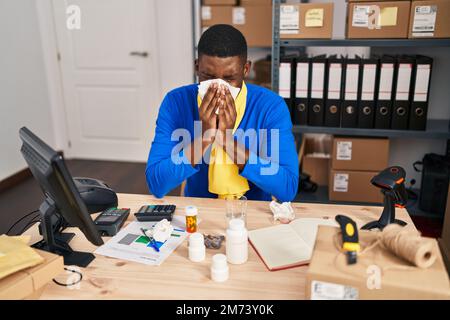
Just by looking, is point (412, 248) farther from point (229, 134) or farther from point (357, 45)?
point (357, 45)

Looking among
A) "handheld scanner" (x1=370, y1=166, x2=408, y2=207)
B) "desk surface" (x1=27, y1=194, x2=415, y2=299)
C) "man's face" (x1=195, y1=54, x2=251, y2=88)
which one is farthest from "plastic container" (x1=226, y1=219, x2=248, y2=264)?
"man's face" (x1=195, y1=54, x2=251, y2=88)

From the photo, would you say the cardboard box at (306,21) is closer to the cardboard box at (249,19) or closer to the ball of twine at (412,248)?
the cardboard box at (249,19)

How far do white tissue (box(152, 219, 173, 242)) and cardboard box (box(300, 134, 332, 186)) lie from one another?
183cm

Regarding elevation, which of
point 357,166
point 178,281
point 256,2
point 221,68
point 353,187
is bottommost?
point 353,187

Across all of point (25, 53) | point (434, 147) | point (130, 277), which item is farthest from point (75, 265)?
point (25, 53)

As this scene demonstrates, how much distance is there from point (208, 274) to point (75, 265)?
32cm

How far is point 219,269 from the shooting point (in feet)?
3.08

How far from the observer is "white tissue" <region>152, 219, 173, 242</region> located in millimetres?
1123

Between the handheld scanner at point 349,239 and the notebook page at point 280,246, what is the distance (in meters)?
0.17

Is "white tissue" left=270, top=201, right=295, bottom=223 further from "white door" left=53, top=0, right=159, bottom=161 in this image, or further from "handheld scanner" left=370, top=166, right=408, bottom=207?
"white door" left=53, top=0, right=159, bottom=161

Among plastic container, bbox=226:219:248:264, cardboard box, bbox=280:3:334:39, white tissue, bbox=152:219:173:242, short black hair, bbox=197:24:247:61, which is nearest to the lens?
plastic container, bbox=226:219:248:264

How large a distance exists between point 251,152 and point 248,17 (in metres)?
1.61

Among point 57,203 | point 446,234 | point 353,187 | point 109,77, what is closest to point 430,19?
point 353,187
